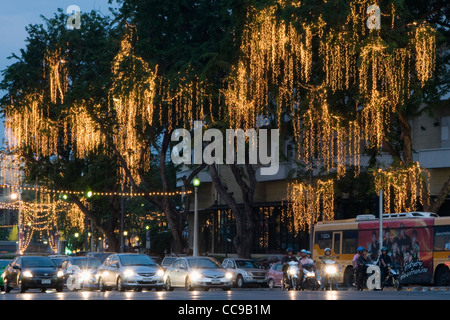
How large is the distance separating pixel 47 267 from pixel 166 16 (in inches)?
684

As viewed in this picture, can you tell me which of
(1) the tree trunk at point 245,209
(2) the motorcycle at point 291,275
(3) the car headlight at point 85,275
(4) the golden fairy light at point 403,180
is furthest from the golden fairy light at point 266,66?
(3) the car headlight at point 85,275

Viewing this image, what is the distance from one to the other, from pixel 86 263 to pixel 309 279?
41.2 ft

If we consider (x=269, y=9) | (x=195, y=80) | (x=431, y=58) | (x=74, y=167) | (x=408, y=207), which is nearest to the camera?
(x=431, y=58)

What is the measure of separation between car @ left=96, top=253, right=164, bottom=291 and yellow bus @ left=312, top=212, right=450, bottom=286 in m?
9.80

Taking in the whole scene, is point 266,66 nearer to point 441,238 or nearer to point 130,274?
point 441,238

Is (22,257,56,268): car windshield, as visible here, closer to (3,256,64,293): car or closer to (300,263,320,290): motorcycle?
(3,256,64,293): car

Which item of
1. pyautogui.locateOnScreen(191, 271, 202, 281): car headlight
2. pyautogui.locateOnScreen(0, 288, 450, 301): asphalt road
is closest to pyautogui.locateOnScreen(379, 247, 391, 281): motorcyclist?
pyautogui.locateOnScreen(0, 288, 450, 301): asphalt road

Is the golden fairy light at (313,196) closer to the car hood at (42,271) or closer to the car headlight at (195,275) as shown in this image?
the car headlight at (195,275)

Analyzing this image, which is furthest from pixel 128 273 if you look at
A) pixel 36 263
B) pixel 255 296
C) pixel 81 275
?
pixel 255 296

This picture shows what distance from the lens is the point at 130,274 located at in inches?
1526

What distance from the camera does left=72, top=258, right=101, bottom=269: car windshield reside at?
43.5m

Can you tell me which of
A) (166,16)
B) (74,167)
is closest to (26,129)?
(74,167)

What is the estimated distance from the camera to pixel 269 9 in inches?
1531

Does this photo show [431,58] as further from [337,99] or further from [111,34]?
[111,34]
